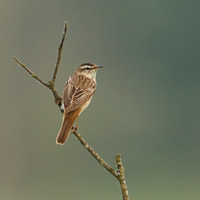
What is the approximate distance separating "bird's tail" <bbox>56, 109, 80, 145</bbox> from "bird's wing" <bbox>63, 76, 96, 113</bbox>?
7 centimetres

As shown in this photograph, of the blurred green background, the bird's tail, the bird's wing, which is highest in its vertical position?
the blurred green background

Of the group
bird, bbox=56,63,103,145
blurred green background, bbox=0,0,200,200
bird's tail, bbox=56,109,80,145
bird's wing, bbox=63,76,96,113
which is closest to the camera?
bird's tail, bbox=56,109,80,145

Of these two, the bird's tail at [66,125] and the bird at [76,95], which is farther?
the bird at [76,95]

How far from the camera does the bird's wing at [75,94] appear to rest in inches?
162

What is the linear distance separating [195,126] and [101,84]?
1263 centimetres

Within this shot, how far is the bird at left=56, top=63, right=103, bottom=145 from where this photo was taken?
13.1ft

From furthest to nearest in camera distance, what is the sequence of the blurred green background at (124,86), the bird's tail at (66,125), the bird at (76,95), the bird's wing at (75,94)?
the blurred green background at (124,86) < the bird's wing at (75,94) < the bird at (76,95) < the bird's tail at (66,125)

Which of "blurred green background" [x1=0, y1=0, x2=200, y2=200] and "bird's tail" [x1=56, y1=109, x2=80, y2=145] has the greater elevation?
"blurred green background" [x1=0, y1=0, x2=200, y2=200]

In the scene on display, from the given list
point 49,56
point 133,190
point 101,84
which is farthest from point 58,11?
point 133,190

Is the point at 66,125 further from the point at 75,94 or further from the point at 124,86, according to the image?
the point at 124,86

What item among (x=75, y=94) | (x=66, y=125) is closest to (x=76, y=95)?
(x=75, y=94)

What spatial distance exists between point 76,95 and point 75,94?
0.05 feet

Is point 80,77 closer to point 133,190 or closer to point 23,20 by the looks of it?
point 133,190

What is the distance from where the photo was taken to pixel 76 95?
4.59 meters
